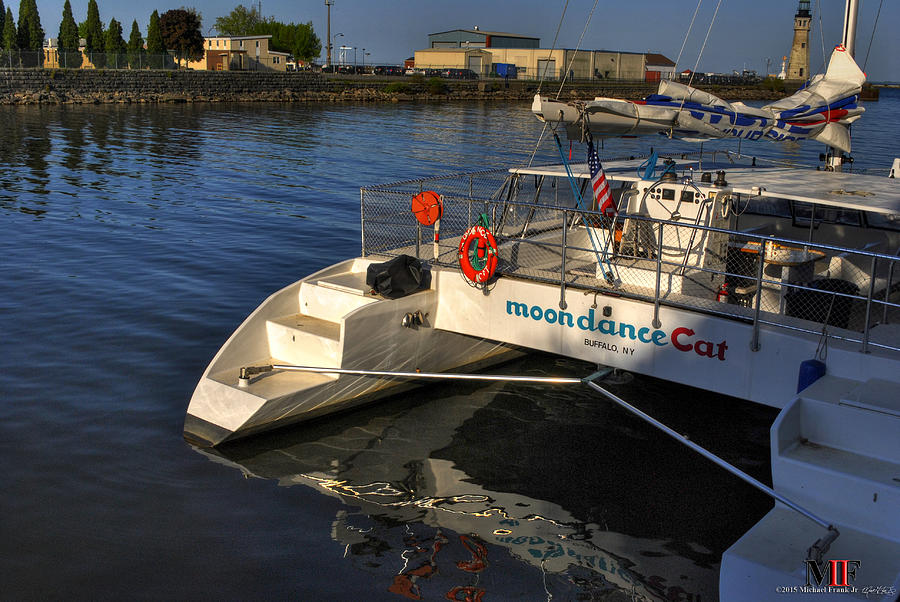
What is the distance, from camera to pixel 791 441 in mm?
7512

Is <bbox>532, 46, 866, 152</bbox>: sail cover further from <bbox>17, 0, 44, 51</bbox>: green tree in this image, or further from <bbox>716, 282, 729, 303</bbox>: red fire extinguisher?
<bbox>17, 0, 44, 51</bbox>: green tree

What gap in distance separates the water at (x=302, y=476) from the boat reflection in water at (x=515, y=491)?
3 centimetres

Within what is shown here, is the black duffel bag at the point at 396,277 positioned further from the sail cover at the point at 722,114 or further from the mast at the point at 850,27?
the mast at the point at 850,27

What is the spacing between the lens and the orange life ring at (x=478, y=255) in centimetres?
1037

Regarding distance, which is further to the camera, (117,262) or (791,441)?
(117,262)

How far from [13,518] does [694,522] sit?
6602 millimetres

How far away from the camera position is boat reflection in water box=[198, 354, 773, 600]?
749 cm

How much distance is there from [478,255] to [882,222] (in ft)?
17.7

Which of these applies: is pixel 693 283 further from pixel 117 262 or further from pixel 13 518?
pixel 117 262

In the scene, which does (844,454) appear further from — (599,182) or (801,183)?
(801,183)

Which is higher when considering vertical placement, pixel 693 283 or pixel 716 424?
pixel 693 283

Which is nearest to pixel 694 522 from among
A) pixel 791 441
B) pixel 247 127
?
pixel 791 441

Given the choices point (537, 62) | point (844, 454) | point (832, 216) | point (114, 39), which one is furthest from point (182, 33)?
point (844, 454)

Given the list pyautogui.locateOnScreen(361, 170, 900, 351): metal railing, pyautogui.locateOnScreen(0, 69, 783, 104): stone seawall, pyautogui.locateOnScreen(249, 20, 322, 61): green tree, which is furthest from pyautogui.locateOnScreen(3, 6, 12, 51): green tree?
pyautogui.locateOnScreen(361, 170, 900, 351): metal railing
